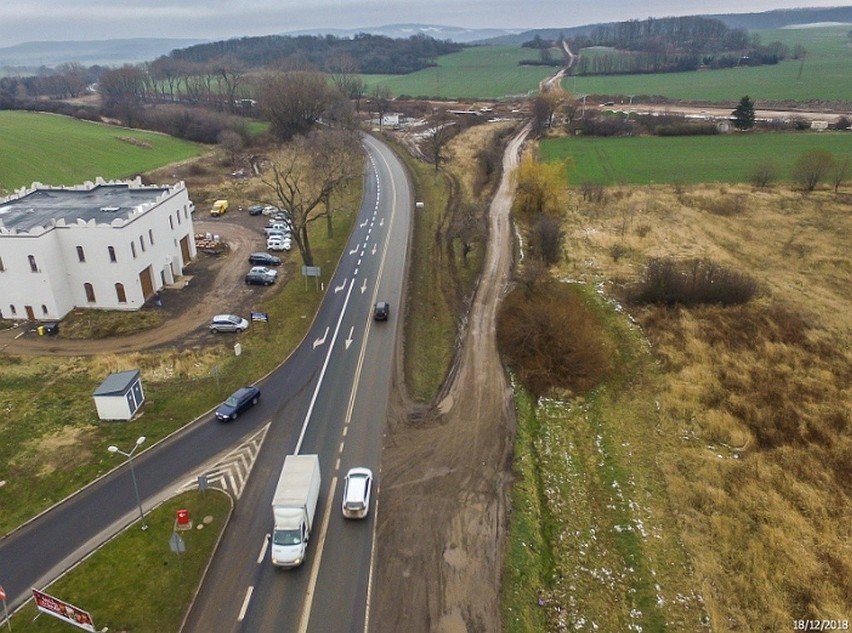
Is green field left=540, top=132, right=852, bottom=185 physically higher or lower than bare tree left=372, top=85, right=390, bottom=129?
lower

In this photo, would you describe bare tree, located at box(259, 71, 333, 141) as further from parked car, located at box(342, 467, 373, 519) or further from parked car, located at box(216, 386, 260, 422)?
parked car, located at box(342, 467, 373, 519)

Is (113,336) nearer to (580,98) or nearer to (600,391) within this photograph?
(600,391)

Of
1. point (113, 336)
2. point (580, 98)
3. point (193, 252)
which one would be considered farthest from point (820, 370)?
point (580, 98)

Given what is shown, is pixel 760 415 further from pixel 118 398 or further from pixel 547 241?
pixel 118 398

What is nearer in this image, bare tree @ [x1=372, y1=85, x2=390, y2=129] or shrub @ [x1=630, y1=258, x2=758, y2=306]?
shrub @ [x1=630, y1=258, x2=758, y2=306]

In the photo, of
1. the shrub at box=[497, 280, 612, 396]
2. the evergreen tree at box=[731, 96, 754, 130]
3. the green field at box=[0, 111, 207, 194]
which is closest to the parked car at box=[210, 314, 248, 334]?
the shrub at box=[497, 280, 612, 396]

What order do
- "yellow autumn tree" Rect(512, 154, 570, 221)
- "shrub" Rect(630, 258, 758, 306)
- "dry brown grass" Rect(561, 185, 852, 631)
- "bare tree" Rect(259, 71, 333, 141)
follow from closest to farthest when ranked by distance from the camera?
"dry brown grass" Rect(561, 185, 852, 631), "shrub" Rect(630, 258, 758, 306), "yellow autumn tree" Rect(512, 154, 570, 221), "bare tree" Rect(259, 71, 333, 141)

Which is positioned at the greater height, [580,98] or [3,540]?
[580,98]
